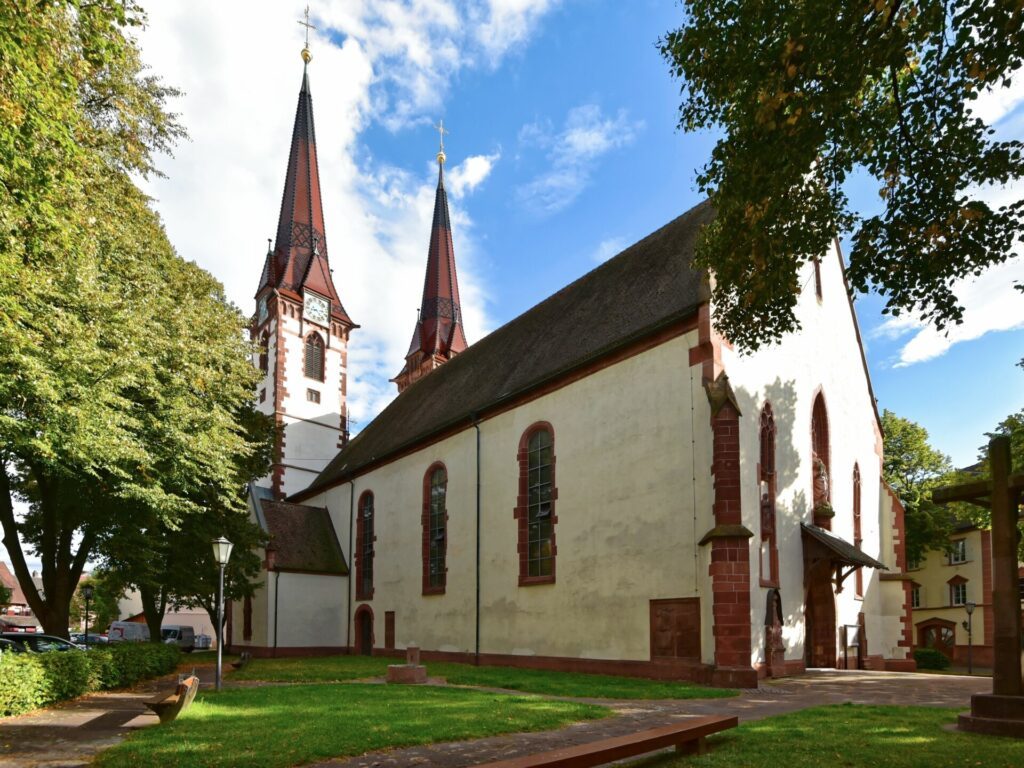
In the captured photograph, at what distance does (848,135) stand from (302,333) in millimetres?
37205

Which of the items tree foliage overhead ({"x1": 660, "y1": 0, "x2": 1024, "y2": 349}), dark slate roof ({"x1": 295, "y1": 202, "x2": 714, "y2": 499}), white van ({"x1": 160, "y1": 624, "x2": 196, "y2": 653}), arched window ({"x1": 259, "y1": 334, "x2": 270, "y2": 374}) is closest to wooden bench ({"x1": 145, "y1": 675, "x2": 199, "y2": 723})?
tree foliage overhead ({"x1": 660, "y1": 0, "x2": 1024, "y2": 349})

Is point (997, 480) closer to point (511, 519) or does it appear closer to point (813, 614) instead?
point (813, 614)

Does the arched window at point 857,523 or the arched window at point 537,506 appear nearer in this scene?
the arched window at point 537,506

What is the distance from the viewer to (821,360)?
21266 millimetres

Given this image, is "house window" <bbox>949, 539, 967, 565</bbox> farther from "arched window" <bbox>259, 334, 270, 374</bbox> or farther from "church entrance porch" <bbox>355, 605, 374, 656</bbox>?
"arched window" <bbox>259, 334, 270, 374</bbox>

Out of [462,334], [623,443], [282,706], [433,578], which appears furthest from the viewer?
[462,334]

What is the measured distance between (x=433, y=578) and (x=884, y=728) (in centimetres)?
1926

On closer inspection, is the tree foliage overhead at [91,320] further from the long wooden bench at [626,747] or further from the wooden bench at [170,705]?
the long wooden bench at [626,747]

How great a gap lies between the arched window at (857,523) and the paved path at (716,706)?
11.3ft

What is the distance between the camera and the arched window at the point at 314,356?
140 ft

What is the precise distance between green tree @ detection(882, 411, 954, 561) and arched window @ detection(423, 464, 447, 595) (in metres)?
23.3

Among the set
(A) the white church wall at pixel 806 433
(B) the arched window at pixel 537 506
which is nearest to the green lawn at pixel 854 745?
(A) the white church wall at pixel 806 433

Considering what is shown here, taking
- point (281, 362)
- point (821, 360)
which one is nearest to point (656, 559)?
point (821, 360)

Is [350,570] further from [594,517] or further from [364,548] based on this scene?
[594,517]
